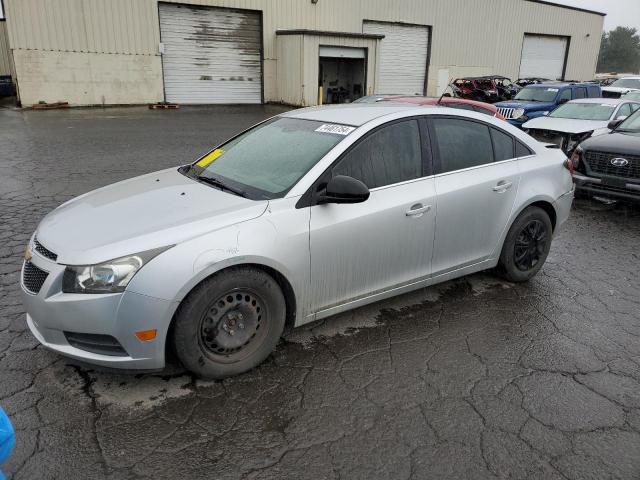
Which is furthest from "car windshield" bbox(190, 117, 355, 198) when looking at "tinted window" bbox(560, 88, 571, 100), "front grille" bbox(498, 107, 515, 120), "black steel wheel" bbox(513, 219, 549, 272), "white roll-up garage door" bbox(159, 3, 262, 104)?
"white roll-up garage door" bbox(159, 3, 262, 104)

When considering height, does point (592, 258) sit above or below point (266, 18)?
below

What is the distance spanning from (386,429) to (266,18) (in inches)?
888

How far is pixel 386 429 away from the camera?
9.16 ft

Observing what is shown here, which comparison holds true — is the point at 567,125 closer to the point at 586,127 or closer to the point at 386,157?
the point at 586,127

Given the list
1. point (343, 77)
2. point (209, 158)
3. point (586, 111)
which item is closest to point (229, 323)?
point (209, 158)

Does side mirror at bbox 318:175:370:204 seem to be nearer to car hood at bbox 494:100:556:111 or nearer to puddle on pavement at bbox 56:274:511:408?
puddle on pavement at bbox 56:274:511:408

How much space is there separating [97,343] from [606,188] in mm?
7319

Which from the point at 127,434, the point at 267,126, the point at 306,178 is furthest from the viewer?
the point at 267,126

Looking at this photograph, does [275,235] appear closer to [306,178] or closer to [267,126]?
[306,178]

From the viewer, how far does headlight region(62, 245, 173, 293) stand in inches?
109

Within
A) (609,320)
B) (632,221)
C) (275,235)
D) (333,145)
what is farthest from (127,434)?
(632,221)

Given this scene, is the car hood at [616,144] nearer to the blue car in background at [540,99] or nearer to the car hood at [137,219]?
the blue car in background at [540,99]

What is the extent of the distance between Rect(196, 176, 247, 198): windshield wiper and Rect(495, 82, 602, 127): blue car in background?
11.6 meters

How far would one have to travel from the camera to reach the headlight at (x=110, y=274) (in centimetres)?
278
